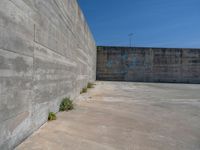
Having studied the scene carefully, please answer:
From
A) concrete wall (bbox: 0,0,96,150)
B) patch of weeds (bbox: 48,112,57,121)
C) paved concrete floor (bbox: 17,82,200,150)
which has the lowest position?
paved concrete floor (bbox: 17,82,200,150)

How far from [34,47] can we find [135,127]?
1978 mm

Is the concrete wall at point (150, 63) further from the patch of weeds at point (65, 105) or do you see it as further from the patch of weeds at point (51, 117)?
the patch of weeds at point (51, 117)

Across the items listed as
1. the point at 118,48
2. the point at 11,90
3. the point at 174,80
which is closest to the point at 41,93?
the point at 11,90

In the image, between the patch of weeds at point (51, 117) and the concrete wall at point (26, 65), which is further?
the patch of weeds at point (51, 117)

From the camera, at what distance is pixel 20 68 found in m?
2.07

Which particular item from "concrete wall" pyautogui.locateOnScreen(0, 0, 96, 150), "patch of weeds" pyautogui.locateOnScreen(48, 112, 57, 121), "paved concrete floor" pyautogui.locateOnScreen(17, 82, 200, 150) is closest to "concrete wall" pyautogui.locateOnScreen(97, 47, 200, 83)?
"paved concrete floor" pyautogui.locateOnScreen(17, 82, 200, 150)

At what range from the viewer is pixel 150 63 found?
16.4 m

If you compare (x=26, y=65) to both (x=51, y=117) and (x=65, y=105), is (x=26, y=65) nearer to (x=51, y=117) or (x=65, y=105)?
(x=51, y=117)

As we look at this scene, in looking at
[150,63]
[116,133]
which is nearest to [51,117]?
[116,133]

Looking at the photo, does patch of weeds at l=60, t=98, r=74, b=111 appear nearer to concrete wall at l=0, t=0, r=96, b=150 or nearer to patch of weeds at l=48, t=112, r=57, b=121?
concrete wall at l=0, t=0, r=96, b=150

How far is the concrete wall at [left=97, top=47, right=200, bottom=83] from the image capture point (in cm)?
1633

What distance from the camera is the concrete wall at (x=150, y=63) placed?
16.3 metres

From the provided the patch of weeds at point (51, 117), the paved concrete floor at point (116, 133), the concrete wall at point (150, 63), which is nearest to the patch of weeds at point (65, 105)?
the paved concrete floor at point (116, 133)

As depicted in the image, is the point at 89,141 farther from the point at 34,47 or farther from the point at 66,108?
the point at 66,108
